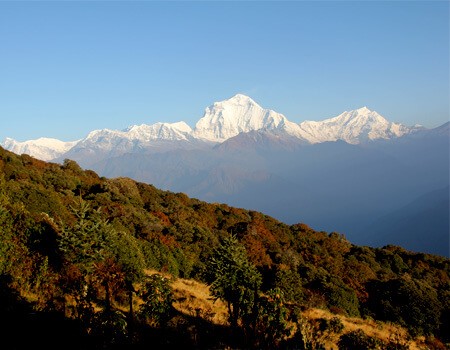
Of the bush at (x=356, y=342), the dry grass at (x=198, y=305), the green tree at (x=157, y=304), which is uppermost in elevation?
the green tree at (x=157, y=304)

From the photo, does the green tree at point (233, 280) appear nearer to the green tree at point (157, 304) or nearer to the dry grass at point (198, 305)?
the dry grass at point (198, 305)

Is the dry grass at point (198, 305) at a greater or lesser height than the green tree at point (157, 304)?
lesser

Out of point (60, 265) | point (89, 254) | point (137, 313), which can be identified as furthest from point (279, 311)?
point (60, 265)

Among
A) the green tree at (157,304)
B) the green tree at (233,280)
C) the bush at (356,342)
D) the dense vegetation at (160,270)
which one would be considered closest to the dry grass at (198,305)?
the green tree at (233,280)

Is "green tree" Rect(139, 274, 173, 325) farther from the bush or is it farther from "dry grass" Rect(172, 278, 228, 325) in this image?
the bush

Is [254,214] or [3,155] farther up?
[3,155]

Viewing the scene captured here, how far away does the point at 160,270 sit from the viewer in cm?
2608

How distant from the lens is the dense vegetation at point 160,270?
12.7 metres

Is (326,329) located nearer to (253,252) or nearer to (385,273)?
(253,252)

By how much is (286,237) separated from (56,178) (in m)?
30.9

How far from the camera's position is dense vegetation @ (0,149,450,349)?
1273 centimetres

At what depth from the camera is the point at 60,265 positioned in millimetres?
15938

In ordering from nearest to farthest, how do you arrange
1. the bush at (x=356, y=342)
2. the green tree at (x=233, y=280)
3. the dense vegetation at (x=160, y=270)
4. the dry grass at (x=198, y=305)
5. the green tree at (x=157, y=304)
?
the dense vegetation at (x=160, y=270)
the green tree at (x=157, y=304)
the bush at (x=356, y=342)
the green tree at (x=233, y=280)
the dry grass at (x=198, y=305)

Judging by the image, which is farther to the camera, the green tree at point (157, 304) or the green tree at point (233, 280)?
the green tree at point (233, 280)
